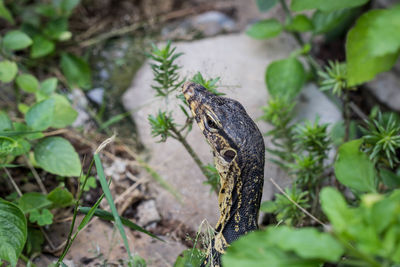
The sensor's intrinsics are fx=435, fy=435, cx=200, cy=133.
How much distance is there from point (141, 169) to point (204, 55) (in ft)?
4.79

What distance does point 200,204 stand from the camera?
3510 mm

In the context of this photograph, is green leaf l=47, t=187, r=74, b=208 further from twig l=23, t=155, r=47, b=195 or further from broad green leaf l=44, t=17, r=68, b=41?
broad green leaf l=44, t=17, r=68, b=41

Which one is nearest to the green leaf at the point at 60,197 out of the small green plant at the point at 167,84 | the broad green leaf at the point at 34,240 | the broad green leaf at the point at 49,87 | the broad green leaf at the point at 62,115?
the broad green leaf at the point at 34,240

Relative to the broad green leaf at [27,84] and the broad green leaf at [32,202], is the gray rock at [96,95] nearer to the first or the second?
the broad green leaf at [27,84]

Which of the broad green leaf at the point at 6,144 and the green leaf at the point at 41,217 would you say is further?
the green leaf at the point at 41,217

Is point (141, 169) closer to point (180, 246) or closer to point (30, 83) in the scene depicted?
point (180, 246)

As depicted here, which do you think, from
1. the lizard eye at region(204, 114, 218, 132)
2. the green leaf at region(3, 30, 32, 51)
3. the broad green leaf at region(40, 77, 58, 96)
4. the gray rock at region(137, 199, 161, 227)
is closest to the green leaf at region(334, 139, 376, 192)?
the lizard eye at region(204, 114, 218, 132)

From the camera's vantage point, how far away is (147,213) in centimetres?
362

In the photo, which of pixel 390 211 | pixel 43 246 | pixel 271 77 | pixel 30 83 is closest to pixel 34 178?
pixel 43 246

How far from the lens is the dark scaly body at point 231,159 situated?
103 inches

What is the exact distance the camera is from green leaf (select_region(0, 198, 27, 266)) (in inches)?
98.4

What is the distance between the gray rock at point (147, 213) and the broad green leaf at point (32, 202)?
0.76 metres

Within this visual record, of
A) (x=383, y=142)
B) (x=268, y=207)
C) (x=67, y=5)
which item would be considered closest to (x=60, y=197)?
(x=268, y=207)

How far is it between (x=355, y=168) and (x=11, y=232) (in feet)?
6.91
